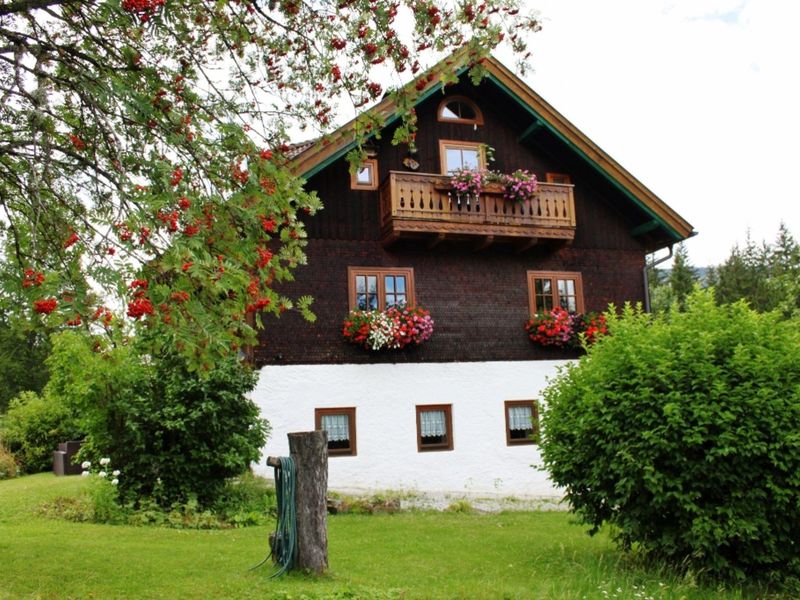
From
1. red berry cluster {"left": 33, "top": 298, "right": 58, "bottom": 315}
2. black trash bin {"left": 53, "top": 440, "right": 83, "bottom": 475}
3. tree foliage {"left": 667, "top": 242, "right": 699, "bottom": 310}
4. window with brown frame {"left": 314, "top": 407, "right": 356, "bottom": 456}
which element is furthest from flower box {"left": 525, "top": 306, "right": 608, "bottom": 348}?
tree foliage {"left": 667, "top": 242, "right": 699, "bottom": 310}

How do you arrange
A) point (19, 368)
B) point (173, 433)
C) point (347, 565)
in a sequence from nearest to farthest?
1. point (347, 565)
2. point (173, 433)
3. point (19, 368)

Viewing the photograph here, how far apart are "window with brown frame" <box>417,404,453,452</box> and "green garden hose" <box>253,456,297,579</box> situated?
375 inches

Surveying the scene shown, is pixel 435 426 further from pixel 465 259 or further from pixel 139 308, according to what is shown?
pixel 139 308

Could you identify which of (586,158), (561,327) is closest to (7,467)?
(561,327)

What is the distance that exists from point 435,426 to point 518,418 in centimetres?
199

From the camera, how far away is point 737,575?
288 inches

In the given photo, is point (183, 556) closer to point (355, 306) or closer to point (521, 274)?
point (355, 306)

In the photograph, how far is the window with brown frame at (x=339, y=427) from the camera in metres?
16.1

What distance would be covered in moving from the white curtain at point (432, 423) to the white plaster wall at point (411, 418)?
270 millimetres

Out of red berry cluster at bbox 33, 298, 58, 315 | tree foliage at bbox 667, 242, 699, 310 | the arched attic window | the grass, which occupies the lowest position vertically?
the grass

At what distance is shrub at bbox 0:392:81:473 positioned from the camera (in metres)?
21.7

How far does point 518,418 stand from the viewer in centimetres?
1756

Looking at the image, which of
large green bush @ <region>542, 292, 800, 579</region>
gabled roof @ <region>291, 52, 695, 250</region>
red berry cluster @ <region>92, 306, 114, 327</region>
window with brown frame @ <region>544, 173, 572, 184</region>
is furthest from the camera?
window with brown frame @ <region>544, 173, 572, 184</region>

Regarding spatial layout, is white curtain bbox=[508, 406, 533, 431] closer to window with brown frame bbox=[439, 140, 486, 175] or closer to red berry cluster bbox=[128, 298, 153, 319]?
window with brown frame bbox=[439, 140, 486, 175]
